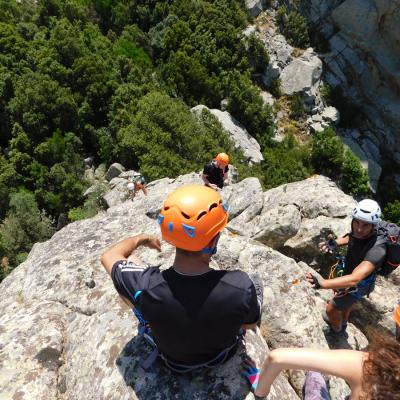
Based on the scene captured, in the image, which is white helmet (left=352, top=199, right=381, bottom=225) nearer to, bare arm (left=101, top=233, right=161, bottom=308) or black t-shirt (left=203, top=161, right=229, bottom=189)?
bare arm (left=101, top=233, right=161, bottom=308)

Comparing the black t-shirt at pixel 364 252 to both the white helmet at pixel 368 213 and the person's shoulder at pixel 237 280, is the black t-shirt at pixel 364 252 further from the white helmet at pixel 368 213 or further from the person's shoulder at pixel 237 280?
the person's shoulder at pixel 237 280

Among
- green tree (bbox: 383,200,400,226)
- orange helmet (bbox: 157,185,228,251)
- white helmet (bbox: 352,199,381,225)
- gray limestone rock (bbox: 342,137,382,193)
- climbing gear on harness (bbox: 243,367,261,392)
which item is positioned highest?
orange helmet (bbox: 157,185,228,251)

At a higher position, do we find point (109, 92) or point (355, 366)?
point (355, 366)

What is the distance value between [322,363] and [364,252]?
3.16 meters

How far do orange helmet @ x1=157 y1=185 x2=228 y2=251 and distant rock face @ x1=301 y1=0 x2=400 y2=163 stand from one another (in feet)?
140

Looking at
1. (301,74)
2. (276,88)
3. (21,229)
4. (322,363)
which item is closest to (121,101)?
(21,229)

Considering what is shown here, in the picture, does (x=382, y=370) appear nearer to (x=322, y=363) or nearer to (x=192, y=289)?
(x=322, y=363)

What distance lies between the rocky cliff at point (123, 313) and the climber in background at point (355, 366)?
0.66 metres

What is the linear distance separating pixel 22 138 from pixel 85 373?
102ft

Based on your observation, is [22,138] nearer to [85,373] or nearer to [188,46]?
[188,46]

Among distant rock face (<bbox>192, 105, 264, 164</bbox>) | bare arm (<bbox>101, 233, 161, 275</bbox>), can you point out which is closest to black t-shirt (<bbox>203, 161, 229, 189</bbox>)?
bare arm (<bbox>101, 233, 161, 275</bbox>)

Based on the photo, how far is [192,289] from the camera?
3428 millimetres

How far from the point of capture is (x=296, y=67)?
41.6 meters

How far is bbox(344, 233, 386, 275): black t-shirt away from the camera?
5.66m
